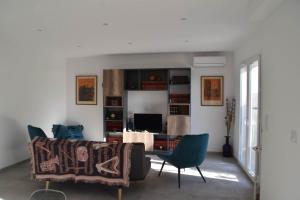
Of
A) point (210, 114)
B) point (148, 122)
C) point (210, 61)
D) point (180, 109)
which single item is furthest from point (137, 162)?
point (210, 61)

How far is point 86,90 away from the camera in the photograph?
6.96 m

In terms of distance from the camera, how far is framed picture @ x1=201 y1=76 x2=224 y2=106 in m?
6.23

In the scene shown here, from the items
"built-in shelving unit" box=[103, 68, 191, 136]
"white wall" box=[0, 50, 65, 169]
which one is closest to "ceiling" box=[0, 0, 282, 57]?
"white wall" box=[0, 50, 65, 169]

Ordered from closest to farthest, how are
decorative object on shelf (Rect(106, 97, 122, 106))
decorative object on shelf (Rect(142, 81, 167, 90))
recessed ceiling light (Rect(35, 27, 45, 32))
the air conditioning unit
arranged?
recessed ceiling light (Rect(35, 27, 45, 32))
the air conditioning unit
decorative object on shelf (Rect(142, 81, 167, 90))
decorative object on shelf (Rect(106, 97, 122, 106))

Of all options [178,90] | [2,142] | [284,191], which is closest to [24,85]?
[2,142]

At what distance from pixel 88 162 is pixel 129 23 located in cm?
218

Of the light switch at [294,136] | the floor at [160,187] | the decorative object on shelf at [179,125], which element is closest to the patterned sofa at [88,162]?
the floor at [160,187]

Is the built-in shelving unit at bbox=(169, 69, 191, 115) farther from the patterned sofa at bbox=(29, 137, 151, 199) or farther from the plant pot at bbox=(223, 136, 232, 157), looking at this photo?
the patterned sofa at bbox=(29, 137, 151, 199)

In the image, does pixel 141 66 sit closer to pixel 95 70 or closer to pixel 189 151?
pixel 95 70

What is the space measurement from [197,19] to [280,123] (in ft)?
5.86

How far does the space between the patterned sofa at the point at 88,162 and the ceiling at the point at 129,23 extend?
5.98 ft

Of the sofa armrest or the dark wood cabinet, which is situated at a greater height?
the dark wood cabinet

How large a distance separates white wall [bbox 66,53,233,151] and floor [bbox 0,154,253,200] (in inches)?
62.4

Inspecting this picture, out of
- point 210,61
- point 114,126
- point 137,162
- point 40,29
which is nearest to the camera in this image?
point 137,162
